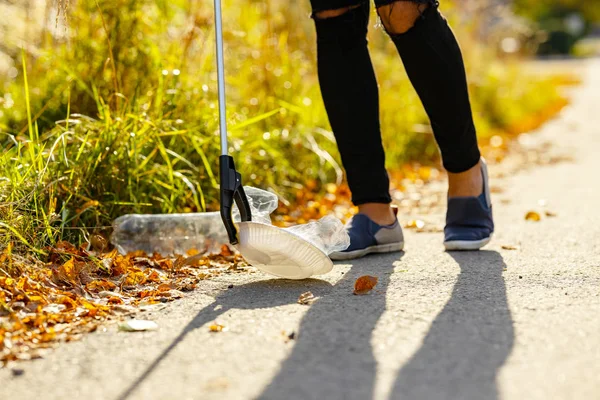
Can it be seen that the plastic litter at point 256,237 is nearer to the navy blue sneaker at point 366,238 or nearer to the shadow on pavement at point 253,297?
the shadow on pavement at point 253,297

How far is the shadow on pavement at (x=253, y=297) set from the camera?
1.80m

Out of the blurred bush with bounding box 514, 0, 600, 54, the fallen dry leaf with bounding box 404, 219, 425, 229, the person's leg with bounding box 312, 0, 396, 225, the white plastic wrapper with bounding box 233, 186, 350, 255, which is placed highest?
the blurred bush with bounding box 514, 0, 600, 54

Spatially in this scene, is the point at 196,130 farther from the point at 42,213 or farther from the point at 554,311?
the point at 554,311

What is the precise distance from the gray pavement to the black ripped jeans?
0.29 meters

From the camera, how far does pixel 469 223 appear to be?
255cm

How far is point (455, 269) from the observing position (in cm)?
228

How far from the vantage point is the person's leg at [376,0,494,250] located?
2.24 metres

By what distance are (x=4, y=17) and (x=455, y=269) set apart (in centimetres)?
264

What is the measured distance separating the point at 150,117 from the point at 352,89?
2.96 ft

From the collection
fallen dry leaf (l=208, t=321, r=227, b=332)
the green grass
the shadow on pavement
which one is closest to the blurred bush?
the green grass

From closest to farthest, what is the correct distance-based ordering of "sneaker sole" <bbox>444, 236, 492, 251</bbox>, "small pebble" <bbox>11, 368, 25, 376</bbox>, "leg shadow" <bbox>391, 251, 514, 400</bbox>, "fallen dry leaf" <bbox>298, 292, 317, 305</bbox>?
"leg shadow" <bbox>391, 251, 514, 400</bbox> < "small pebble" <bbox>11, 368, 25, 376</bbox> < "fallen dry leaf" <bbox>298, 292, 317, 305</bbox> < "sneaker sole" <bbox>444, 236, 492, 251</bbox>

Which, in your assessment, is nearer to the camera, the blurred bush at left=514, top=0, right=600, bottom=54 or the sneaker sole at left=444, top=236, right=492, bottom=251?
the sneaker sole at left=444, top=236, right=492, bottom=251

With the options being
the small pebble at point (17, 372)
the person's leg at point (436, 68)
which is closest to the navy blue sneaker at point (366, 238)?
the person's leg at point (436, 68)

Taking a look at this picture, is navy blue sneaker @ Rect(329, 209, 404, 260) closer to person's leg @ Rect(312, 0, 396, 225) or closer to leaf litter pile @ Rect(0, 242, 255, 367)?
person's leg @ Rect(312, 0, 396, 225)
